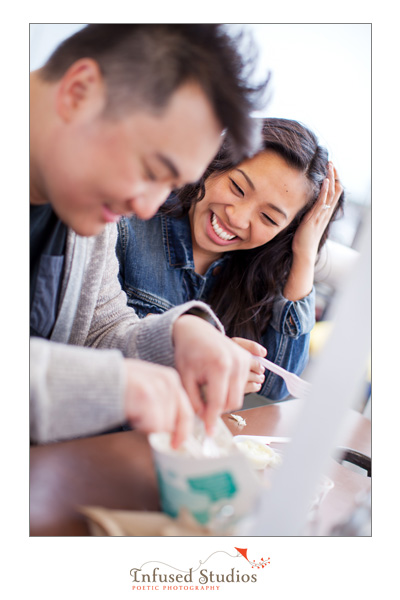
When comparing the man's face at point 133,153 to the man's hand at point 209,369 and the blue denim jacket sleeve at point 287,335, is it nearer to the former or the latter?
the man's hand at point 209,369

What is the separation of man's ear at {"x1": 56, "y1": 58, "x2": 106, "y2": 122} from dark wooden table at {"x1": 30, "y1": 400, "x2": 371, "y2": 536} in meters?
0.27

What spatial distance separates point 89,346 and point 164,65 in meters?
0.32

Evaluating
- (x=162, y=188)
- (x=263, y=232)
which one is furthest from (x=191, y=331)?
(x=263, y=232)

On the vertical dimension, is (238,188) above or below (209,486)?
above

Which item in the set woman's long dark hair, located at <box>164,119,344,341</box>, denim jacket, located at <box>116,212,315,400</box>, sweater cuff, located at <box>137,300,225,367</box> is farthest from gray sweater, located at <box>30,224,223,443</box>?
woman's long dark hair, located at <box>164,119,344,341</box>

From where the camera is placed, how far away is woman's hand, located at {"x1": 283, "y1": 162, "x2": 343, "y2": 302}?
725 mm

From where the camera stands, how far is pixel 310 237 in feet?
2.49

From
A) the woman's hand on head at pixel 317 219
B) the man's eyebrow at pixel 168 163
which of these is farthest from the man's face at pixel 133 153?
the woman's hand on head at pixel 317 219

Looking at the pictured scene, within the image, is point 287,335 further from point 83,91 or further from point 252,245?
point 83,91

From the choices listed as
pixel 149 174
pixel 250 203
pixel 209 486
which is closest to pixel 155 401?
pixel 209 486

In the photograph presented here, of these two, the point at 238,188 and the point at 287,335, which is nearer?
the point at 238,188

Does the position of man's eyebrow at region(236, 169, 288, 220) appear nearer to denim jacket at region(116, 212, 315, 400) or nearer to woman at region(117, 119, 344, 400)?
woman at region(117, 119, 344, 400)
